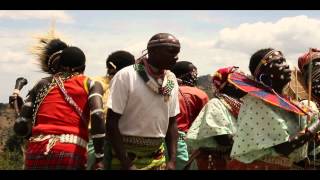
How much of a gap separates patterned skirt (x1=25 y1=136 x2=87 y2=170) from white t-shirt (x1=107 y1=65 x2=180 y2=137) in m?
0.45

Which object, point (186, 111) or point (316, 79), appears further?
point (186, 111)

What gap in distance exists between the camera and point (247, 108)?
4.68m

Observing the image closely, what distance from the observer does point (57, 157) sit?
182 inches

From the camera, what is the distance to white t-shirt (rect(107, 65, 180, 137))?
173 inches

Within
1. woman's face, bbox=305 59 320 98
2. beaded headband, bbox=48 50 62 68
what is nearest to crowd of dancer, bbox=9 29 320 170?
beaded headband, bbox=48 50 62 68

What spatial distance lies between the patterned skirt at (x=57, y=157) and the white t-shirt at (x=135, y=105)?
0.45 metres

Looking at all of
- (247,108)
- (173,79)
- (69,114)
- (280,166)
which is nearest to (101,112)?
(69,114)

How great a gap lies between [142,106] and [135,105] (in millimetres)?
54

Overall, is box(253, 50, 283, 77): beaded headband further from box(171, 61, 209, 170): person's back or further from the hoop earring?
box(171, 61, 209, 170): person's back

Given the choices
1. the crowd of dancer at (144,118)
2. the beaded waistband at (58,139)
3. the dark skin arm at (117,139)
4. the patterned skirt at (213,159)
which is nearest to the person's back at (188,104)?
the patterned skirt at (213,159)

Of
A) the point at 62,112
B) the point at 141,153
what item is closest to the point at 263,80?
the point at 141,153

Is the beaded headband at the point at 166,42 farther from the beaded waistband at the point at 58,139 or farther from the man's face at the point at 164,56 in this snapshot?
the beaded waistband at the point at 58,139

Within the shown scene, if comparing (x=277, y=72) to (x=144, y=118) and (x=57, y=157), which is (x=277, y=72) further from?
(x=57, y=157)

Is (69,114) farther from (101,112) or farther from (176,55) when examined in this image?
(176,55)
